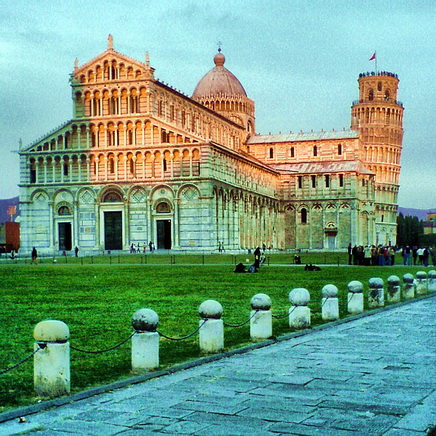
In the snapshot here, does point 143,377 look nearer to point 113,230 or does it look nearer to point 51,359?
point 51,359

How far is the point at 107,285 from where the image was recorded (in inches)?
1133

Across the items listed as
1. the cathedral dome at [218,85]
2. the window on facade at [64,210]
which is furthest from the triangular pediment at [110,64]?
the cathedral dome at [218,85]

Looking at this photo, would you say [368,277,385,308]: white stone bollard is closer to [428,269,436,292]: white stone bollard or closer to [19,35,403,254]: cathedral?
[428,269,436,292]: white stone bollard

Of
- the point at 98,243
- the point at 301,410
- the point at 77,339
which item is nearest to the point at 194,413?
the point at 301,410

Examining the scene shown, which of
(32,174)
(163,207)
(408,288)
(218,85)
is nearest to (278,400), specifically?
(408,288)

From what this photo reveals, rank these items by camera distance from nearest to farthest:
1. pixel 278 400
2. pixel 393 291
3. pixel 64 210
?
1. pixel 278 400
2. pixel 393 291
3. pixel 64 210

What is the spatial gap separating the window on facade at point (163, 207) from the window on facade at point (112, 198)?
4.41m

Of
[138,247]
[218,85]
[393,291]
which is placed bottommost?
[393,291]

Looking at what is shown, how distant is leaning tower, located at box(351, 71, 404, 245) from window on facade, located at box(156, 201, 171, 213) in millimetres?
57886

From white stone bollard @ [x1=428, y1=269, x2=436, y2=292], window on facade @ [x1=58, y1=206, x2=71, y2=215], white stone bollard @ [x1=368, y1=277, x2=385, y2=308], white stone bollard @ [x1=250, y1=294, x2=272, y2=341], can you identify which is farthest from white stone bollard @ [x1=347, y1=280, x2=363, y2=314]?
window on facade @ [x1=58, y1=206, x2=71, y2=215]

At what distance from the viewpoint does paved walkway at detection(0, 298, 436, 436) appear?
738cm

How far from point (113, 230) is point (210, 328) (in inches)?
2533

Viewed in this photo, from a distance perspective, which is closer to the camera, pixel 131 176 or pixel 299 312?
pixel 299 312

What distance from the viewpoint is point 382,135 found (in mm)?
123375
